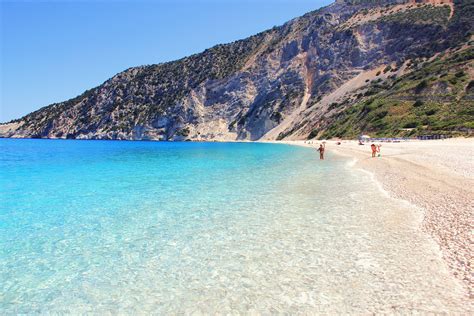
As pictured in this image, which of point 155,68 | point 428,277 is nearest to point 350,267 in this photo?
point 428,277

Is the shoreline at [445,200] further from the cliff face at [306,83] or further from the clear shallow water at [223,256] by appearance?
the cliff face at [306,83]

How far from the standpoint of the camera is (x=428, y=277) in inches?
263

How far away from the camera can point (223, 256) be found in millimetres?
8453

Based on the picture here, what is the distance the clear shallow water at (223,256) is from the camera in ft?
20.4

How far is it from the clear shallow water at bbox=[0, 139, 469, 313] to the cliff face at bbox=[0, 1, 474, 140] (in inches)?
1883

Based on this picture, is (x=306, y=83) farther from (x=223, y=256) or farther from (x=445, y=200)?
(x=223, y=256)

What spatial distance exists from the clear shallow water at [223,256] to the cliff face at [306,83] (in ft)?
157

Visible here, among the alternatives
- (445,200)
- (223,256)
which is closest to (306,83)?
(445,200)

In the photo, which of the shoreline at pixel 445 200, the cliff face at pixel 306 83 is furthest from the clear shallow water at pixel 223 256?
the cliff face at pixel 306 83

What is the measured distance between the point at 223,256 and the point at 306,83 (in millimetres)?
113898

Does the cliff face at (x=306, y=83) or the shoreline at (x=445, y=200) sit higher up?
the cliff face at (x=306, y=83)

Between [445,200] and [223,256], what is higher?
[445,200]

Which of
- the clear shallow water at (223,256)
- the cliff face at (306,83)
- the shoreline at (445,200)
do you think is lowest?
the clear shallow water at (223,256)

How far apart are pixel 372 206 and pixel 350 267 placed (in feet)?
Result: 20.8
